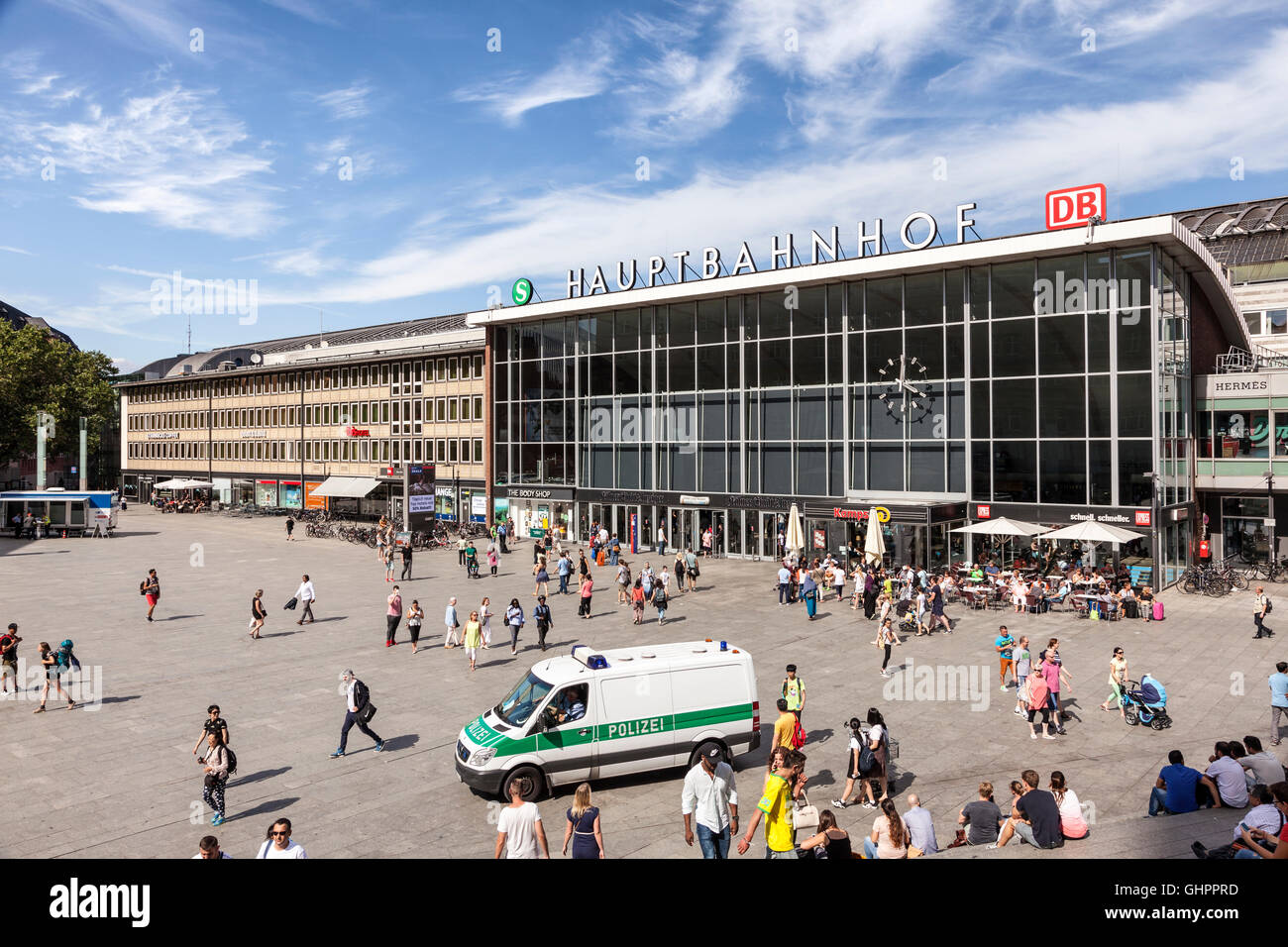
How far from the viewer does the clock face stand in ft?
123

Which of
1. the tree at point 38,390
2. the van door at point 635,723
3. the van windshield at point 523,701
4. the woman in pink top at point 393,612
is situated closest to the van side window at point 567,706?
the van windshield at point 523,701

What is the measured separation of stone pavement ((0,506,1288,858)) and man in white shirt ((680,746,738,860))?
1399mm

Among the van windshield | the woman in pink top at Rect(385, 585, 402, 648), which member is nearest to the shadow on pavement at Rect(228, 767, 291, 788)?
the van windshield

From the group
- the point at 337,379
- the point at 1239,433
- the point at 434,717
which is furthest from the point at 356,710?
the point at 337,379

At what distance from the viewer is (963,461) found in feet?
120

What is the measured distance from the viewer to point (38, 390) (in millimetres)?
73812

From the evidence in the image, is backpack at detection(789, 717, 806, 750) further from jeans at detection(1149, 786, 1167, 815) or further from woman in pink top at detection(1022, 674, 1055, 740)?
woman in pink top at detection(1022, 674, 1055, 740)

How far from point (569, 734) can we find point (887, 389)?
→ 29.7 meters

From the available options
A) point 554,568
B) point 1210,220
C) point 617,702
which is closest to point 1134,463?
point 554,568

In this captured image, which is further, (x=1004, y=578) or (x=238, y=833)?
(x=1004, y=578)

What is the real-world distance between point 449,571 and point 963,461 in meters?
23.2

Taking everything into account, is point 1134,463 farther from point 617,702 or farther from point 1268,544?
point 617,702

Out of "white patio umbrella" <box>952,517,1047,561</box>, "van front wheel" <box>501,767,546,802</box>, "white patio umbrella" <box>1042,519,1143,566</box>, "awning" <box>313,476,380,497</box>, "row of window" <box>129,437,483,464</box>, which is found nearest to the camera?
"van front wheel" <box>501,767,546,802</box>

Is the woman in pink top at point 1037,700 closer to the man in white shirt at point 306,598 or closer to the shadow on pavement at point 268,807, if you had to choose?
the shadow on pavement at point 268,807
